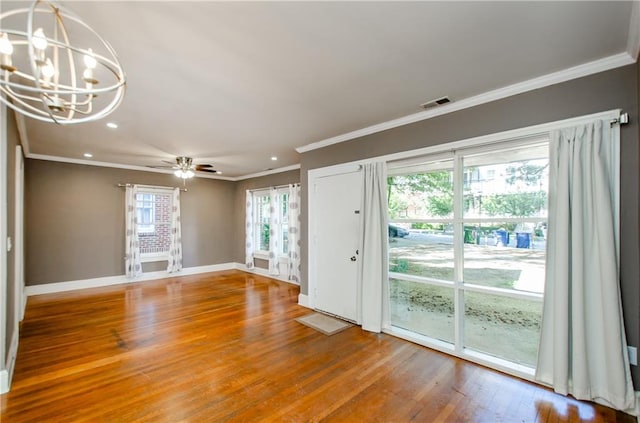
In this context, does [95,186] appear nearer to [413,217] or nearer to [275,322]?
[275,322]

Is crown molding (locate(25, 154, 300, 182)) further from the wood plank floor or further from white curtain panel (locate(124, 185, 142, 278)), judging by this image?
the wood plank floor

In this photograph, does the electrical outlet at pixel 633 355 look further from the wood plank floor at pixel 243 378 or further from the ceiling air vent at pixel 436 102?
the ceiling air vent at pixel 436 102

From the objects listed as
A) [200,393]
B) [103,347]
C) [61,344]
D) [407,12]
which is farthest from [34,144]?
[407,12]

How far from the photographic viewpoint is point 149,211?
705 centimetres

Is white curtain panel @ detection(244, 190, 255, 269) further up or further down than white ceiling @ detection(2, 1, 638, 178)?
further down

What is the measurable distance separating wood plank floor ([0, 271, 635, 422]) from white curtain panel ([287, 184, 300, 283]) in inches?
84.7

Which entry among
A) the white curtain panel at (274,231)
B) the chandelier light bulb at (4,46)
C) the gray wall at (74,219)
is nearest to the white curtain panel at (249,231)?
the white curtain panel at (274,231)

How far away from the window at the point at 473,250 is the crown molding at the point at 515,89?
498 mm

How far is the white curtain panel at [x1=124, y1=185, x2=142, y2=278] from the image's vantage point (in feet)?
21.3

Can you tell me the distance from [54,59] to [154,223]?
591 centimetres

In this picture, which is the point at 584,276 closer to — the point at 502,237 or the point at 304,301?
the point at 502,237

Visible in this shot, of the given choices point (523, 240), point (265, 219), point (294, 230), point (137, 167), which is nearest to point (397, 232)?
point (523, 240)

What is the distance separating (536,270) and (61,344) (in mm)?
5273

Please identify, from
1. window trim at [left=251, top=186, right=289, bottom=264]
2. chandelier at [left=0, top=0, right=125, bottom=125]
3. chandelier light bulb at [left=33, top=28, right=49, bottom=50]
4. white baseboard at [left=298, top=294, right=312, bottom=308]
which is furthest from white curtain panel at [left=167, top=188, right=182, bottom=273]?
chandelier light bulb at [left=33, top=28, right=49, bottom=50]
